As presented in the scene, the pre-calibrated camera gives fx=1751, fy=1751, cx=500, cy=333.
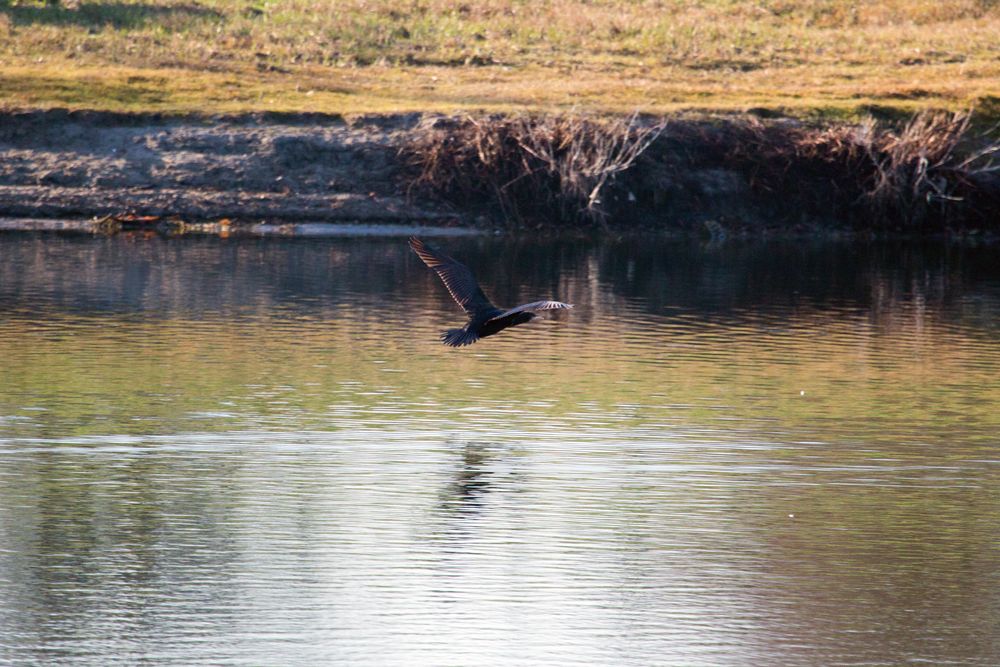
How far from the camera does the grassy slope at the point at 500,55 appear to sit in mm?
38000

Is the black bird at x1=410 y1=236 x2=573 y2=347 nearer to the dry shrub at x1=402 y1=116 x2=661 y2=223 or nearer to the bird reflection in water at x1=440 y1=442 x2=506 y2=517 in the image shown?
the bird reflection in water at x1=440 y1=442 x2=506 y2=517

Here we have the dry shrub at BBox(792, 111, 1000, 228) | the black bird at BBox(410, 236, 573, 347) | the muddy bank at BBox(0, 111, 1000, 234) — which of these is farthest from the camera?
the dry shrub at BBox(792, 111, 1000, 228)

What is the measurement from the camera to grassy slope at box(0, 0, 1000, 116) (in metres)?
38.0

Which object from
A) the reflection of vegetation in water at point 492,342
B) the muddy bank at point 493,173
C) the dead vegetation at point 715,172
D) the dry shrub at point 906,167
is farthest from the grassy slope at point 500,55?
the reflection of vegetation in water at point 492,342

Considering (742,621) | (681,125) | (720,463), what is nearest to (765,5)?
(681,125)

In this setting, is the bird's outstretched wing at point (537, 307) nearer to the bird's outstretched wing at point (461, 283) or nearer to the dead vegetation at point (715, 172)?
the bird's outstretched wing at point (461, 283)

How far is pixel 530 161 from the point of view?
34906mm

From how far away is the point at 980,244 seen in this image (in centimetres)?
3559

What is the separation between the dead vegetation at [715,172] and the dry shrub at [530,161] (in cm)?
3

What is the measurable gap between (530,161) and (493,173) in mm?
801

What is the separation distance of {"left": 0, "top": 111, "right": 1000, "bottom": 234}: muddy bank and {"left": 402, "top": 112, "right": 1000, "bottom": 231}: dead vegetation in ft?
0.13

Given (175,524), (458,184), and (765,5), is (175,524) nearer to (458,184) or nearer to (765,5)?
(458,184)

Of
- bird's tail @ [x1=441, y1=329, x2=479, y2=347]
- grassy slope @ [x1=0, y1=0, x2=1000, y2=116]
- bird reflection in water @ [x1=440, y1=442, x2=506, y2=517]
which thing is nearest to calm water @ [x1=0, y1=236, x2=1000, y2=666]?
bird reflection in water @ [x1=440, y1=442, x2=506, y2=517]

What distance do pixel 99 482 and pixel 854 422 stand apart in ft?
24.3
